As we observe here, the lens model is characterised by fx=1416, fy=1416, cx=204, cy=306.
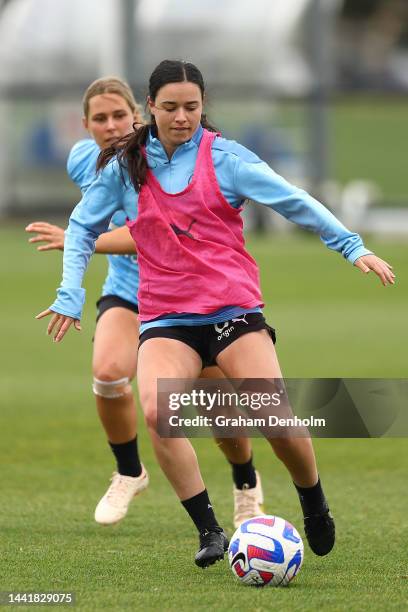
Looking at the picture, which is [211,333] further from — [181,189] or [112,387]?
[112,387]

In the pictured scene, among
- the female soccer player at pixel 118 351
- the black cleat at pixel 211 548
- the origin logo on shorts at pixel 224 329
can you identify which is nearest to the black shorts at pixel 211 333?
the origin logo on shorts at pixel 224 329

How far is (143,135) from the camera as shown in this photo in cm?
627

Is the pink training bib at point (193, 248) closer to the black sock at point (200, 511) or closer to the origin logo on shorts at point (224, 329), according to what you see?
the origin logo on shorts at point (224, 329)

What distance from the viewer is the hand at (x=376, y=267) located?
5.86 metres

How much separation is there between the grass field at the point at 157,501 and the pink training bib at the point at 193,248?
46.7 inches

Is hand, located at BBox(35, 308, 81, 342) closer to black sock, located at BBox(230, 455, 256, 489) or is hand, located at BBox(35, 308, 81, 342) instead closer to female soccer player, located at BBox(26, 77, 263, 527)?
female soccer player, located at BBox(26, 77, 263, 527)

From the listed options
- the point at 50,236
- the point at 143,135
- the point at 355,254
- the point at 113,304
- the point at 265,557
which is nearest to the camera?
the point at 265,557

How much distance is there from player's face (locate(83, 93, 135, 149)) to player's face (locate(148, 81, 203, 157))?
127cm

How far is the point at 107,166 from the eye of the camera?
6289 mm

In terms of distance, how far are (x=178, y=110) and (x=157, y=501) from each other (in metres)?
2.90

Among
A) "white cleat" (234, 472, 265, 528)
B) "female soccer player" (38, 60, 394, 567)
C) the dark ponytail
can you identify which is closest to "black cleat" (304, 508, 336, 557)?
"female soccer player" (38, 60, 394, 567)

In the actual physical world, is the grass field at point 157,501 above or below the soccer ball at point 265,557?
below

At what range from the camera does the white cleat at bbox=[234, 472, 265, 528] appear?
7.27m

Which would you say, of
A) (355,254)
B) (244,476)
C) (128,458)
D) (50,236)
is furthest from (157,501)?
(355,254)
